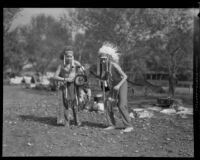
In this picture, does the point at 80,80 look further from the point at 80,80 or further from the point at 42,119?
the point at 42,119

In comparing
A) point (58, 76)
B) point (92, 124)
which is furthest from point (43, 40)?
point (92, 124)

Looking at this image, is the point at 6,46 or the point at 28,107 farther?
the point at 28,107

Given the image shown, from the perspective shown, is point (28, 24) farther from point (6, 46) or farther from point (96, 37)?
point (96, 37)

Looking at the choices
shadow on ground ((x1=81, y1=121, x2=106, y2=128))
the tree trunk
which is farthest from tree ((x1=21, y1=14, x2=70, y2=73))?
the tree trunk

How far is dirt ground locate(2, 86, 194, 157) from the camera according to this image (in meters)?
5.15

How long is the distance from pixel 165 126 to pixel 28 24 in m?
2.56

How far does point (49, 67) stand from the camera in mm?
5621

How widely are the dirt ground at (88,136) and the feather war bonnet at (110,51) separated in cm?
67

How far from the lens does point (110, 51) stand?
541cm

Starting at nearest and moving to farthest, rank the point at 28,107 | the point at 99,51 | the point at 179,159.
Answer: the point at 179,159 < the point at 99,51 < the point at 28,107

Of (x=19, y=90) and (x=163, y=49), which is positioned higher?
(x=163, y=49)

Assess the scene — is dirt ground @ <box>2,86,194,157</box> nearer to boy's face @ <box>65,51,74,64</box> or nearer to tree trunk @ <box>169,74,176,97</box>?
tree trunk @ <box>169,74,176,97</box>
